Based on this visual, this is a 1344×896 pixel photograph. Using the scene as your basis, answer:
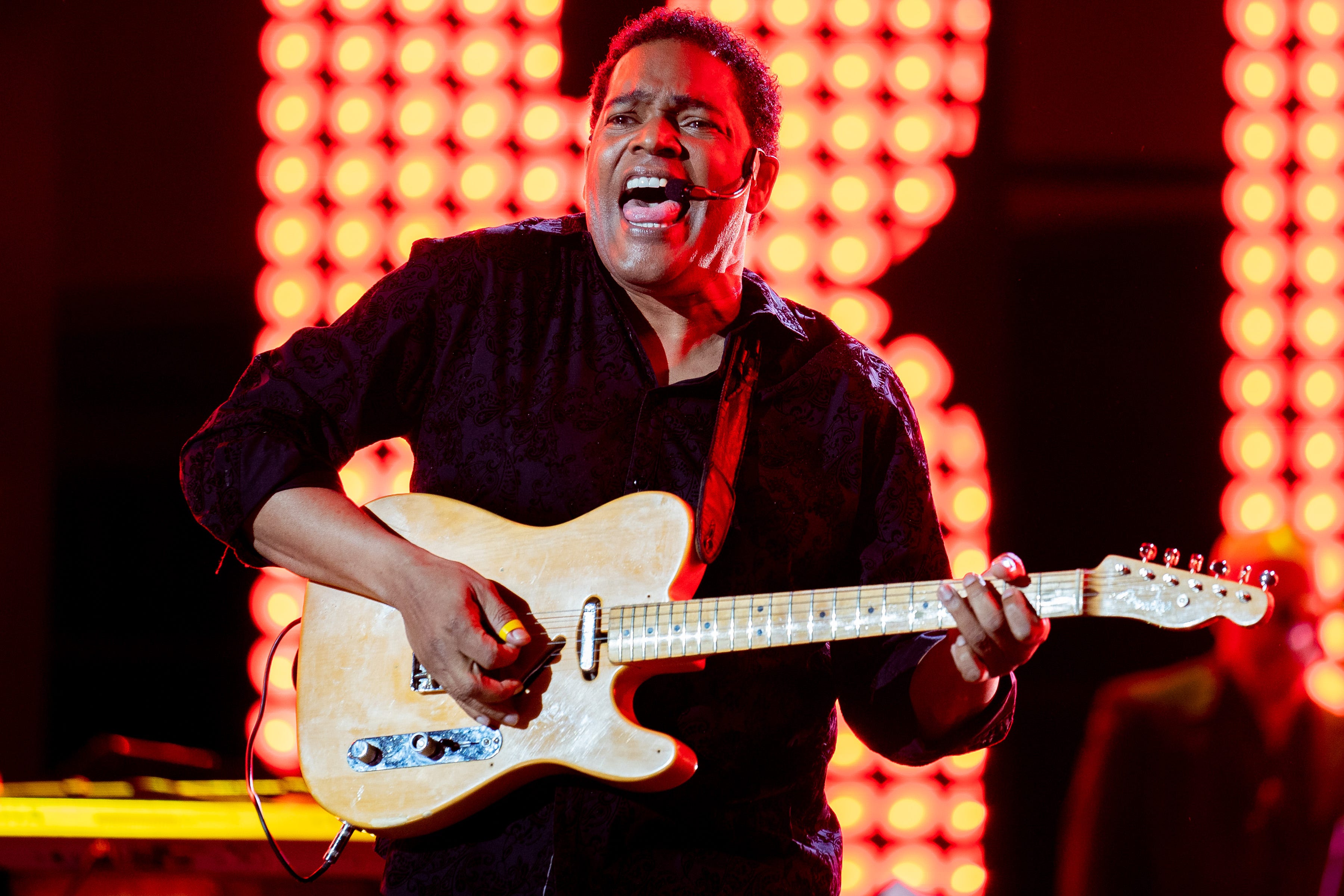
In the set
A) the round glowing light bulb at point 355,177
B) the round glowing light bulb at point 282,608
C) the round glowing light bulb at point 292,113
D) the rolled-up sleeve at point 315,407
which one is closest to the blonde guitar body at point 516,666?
the rolled-up sleeve at point 315,407

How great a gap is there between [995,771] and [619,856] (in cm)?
188

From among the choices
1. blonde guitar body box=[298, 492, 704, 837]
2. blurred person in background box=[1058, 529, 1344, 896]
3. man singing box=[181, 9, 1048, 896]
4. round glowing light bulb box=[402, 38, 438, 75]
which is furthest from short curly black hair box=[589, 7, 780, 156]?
blurred person in background box=[1058, 529, 1344, 896]

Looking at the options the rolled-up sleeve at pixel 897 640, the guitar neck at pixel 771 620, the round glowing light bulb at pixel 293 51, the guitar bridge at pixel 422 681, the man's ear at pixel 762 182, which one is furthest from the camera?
the round glowing light bulb at pixel 293 51

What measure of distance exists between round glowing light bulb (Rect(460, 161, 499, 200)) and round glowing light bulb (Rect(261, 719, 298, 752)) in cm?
157

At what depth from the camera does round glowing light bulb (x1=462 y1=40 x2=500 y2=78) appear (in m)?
3.38

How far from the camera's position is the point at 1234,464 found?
3.18 meters

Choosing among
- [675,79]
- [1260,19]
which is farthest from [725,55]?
[1260,19]

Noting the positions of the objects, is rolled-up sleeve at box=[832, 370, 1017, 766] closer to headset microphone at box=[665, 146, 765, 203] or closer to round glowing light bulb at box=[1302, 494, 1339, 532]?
headset microphone at box=[665, 146, 765, 203]

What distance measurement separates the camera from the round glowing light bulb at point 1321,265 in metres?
3.21

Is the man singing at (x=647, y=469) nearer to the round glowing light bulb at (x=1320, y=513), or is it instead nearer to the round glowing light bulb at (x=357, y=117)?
the round glowing light bulb at (x=357, y=117)

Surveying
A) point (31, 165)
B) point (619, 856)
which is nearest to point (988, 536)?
point (619, 856)

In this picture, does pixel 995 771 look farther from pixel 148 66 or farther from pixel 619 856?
pixel 148 66

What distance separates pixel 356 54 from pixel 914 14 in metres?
1.61

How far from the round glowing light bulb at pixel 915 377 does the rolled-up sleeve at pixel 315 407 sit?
1661 mm
